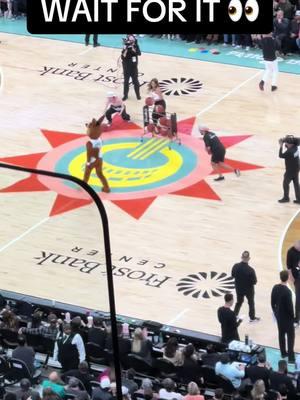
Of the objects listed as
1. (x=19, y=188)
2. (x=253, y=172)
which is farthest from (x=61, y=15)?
(x=253, y=172)

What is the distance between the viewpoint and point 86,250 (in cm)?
363

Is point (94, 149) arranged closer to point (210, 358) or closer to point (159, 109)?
point (159, 109)

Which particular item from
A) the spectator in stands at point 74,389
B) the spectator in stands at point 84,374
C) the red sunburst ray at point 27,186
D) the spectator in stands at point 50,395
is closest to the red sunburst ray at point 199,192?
the spectator in stands at point 84,374

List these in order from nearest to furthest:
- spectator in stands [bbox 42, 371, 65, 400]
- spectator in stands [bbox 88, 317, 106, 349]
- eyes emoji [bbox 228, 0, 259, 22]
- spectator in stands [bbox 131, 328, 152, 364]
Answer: spectator in stands [bbox 42, 371, 65, 400], spectator in stands [bbox 88, 317, 106, 349], eyes emoji [bbox 228, 0, 259, 22], spectator in stands [bbox 131, 328, 152, 364]

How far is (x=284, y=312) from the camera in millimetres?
14648

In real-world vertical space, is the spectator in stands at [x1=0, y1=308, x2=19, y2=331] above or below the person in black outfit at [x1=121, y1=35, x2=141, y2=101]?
above

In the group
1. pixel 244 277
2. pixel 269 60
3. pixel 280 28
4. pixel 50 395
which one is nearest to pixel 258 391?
pixel 244 277

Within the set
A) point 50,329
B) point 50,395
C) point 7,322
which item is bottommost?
point 50,329

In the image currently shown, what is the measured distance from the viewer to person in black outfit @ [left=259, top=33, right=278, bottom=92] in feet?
82.6

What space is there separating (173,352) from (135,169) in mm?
8772

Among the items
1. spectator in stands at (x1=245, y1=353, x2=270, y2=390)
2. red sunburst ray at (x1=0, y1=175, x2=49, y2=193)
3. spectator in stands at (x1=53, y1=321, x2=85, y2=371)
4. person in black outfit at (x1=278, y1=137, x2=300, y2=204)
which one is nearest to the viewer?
red sunburst ray at (x1=0, y1=175, x2=49, y2=193)

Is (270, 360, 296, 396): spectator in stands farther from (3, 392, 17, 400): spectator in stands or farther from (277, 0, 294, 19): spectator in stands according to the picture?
(277, 0, 294, 19): spectator in stands

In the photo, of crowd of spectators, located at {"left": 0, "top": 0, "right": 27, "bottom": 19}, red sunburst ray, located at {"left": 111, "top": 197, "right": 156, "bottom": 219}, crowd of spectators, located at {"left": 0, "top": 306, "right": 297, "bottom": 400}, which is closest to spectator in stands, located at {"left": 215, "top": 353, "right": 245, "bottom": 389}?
crowd of spectators, located at {"left": 0, "top": 306, "right": 297, "bottom": 400}

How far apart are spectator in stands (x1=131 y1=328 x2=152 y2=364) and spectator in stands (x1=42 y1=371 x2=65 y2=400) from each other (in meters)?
8.65
